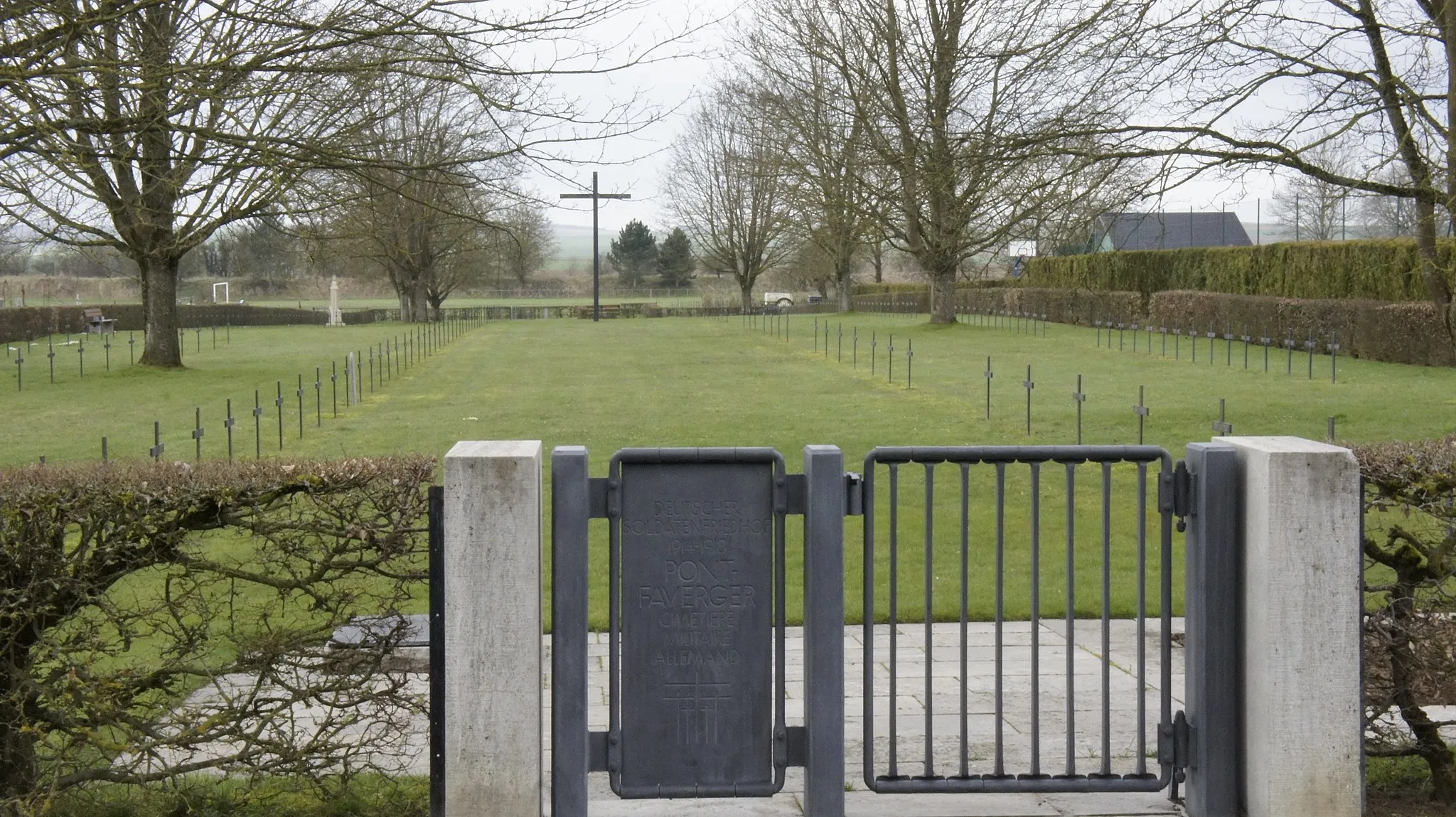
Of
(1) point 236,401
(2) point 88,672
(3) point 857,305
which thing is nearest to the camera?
(2) point 88,672

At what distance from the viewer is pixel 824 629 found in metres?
4.35

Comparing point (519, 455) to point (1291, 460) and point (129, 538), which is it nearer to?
point (129, 538)

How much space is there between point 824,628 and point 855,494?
16.6 inches

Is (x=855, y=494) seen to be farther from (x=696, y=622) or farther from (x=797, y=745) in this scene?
(x=797, y=745)

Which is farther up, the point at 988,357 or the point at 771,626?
the point at 771,626

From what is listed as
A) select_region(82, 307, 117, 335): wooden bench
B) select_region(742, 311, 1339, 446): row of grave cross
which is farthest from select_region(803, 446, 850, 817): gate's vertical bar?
select_region(82, 307, 117, 335): wooden bench

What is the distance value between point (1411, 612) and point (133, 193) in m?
27.1

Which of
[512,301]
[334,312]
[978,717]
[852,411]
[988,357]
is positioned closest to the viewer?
[978,717]

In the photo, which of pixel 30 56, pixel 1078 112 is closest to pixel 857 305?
pixel 1078 112

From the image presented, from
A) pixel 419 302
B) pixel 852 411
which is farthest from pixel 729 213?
pixel 852 411

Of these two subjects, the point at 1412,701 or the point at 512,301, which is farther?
the point at 512,301

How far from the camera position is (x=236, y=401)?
2541cm

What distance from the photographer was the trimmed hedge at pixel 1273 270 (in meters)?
30.3

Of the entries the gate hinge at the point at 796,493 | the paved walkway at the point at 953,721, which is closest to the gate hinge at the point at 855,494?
the gate hinge at the point at 796,493
